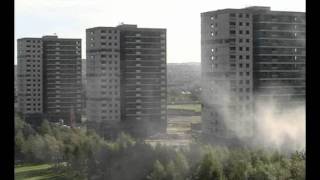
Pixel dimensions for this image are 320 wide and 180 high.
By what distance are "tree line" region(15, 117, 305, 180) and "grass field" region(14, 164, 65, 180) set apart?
10cm

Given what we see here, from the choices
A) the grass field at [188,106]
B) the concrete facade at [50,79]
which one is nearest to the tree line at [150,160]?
the concrete facade at [50,79]

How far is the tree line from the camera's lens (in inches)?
156

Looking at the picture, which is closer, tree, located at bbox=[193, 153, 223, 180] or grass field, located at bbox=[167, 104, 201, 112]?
tree, located at bbox=[193, 153, 223, 180]

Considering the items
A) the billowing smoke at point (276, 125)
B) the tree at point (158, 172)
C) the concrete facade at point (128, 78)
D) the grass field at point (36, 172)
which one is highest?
the concrete facade at point (128, 78)

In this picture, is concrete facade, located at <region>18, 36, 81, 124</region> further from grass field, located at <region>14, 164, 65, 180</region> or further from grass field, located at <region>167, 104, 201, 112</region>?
grass field, located at <region>14, 164, 65, 180</region>

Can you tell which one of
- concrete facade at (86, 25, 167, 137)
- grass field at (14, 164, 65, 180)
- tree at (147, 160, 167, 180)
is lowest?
grass field at (14, 164, 65, 180)

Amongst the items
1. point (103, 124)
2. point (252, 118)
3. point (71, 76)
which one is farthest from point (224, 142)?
point (71, 76)

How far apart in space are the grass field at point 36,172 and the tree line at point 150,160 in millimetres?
102

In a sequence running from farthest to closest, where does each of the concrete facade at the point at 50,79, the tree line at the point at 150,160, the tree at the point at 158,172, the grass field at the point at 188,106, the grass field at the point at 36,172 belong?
the grass field at the point at 188,106 < the concrete facade at the point at 50,79 < the grass field at the point at 36,172 < the tree at the point at 158,172 < the tree line at the point at 150,160

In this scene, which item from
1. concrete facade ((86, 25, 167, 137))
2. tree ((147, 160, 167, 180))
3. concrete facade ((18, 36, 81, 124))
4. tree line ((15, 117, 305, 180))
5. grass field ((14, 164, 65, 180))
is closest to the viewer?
tree line ((15, 117, 305, 180))

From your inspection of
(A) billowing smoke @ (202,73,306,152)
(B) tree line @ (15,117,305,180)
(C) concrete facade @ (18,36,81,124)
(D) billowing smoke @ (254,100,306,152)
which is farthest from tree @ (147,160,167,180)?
(C) concrete facade @ (18,36,81,124)

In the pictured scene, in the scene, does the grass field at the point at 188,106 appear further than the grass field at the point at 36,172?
Yes

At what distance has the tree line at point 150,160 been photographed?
397cm

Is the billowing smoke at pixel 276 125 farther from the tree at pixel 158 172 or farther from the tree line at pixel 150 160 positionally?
the tree at pixel 158 172
